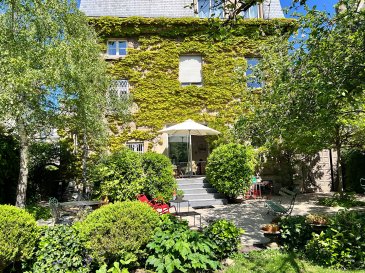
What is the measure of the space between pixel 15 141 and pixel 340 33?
35.5 ft

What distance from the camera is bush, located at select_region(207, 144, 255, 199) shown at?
10.8 m

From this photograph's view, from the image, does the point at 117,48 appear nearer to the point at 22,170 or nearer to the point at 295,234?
the point at 22,170

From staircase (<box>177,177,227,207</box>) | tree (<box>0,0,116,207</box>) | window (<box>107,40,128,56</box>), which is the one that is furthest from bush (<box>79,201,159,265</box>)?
window (<box>107,40,128,56</box>)

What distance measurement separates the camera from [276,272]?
15.1 ft

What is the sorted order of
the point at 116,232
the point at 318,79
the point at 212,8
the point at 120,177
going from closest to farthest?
the point at 212,8 < the point at 116,232 < the point at 318,79 < the point at 120,177

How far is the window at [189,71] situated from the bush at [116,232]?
11.2 m

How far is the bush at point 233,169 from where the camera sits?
10.8 meters

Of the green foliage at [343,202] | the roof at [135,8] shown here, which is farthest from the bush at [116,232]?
the roof at [135,8]

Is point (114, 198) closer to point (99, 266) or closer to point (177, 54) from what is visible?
point (99, 266)

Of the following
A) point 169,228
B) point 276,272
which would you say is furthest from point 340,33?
point 169,228

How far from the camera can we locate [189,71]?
15453 mm

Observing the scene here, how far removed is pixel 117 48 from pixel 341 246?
13.8m

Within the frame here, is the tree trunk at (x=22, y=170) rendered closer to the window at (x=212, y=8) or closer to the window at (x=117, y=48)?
the window at (x=212, y=8)

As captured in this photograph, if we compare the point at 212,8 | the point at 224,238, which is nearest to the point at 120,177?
the point at 224,238
